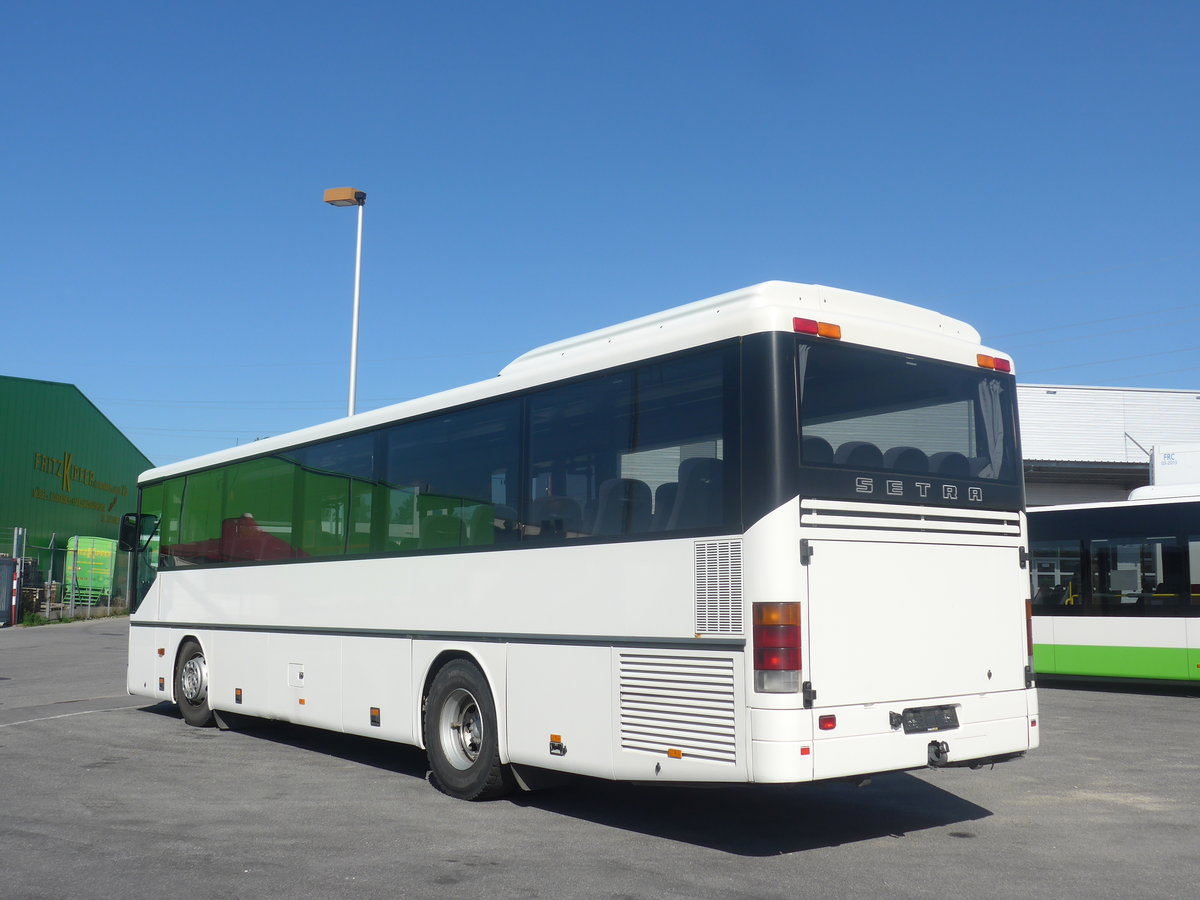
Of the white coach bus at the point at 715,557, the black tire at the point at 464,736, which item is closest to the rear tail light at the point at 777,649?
the white coach bus at the point at 715,557

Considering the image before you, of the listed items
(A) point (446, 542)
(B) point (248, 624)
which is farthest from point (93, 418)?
(A) point (446, 542)

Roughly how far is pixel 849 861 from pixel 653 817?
181 centimetres

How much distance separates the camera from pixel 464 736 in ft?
30.2

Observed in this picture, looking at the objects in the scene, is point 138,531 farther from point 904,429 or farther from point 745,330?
point 904,429

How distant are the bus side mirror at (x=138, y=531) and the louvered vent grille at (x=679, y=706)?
9.27 m

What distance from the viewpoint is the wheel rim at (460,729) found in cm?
912

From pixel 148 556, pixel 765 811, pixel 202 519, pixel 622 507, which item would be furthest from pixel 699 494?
pixel 148 556

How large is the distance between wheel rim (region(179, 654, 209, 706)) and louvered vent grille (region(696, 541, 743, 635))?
8.11 meters

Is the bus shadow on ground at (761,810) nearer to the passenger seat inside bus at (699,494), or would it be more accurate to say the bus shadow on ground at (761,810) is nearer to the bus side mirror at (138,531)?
the passenger seat inside bus at (699,494)

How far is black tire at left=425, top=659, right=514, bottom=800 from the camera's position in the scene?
28.8 ft

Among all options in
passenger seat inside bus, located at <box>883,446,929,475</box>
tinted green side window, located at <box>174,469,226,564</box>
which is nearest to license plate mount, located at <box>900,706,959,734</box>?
passenger seat inside bus, located at <box>883,446,929,475</box>

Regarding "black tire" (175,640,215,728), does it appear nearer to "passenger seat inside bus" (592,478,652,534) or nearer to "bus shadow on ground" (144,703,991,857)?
"bus shadow on ground" (144,703,991,857)

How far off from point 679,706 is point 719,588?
0.76 metres

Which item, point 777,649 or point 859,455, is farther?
point 859,455
